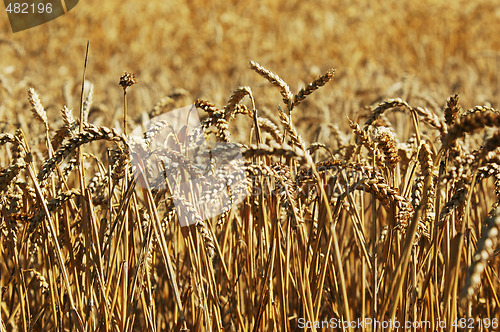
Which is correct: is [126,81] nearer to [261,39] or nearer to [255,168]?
[255,168]

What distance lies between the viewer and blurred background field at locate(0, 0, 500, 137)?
6.99 meters

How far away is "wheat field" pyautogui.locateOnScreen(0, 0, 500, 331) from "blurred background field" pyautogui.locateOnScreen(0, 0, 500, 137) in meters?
0.04

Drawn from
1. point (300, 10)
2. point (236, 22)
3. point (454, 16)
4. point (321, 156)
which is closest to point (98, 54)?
point (236, 22)

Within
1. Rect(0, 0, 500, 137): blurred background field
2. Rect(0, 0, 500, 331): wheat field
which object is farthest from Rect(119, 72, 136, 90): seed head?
Rect(0, 0, 500, 137): blurred background field

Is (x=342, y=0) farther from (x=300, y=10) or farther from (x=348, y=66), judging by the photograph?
(x=348, y=66)

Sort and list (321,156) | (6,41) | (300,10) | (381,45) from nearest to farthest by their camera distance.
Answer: (321,156) → (6,41) → (381,45) → (300,10)

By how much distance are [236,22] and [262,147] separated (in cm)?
765

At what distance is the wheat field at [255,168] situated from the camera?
1.13m

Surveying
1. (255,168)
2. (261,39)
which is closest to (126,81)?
(255,168)

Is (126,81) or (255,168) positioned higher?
(126,81)

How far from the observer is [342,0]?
9188mm

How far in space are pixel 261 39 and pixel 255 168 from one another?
744 centimetres

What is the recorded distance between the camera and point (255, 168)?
1056 millimetres

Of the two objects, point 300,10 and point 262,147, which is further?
point 300,10
